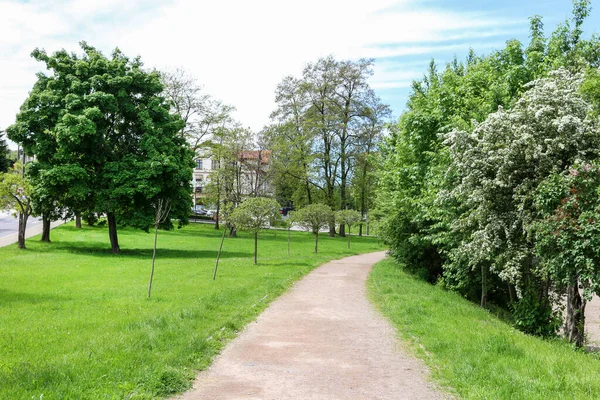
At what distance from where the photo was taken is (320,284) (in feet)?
59.4

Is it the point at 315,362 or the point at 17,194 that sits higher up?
the point at 17,194

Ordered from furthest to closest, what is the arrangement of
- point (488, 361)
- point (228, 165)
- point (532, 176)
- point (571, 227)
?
point (228, 165)
point (532, 176)
point (571, 227)
point (488, 361)

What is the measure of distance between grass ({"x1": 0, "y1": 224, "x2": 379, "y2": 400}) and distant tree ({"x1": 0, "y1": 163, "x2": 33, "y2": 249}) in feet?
15.4

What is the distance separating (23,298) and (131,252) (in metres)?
17.8

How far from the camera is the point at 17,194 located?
2888 cm

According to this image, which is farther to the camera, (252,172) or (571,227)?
(252,172)

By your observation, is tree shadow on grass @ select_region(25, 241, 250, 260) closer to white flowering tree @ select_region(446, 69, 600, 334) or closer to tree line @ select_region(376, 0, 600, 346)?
tree line @ select_region(376, 0, 600, 346)

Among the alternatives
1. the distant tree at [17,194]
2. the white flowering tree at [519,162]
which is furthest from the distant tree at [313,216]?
the white flowering tree at [519,162]

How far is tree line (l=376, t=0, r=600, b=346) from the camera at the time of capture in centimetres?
1026

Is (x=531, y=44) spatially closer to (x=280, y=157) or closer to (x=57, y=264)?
(x=57, y=264)

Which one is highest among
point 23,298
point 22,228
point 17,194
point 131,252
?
point 17,194

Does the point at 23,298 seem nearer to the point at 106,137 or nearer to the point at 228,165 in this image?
the point at 106,137

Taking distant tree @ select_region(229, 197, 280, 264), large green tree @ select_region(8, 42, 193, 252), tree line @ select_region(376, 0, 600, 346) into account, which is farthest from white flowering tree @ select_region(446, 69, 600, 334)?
large green tree @ select_region(8, 42, 193, 252)

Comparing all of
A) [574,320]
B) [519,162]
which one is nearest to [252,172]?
[519,162]
